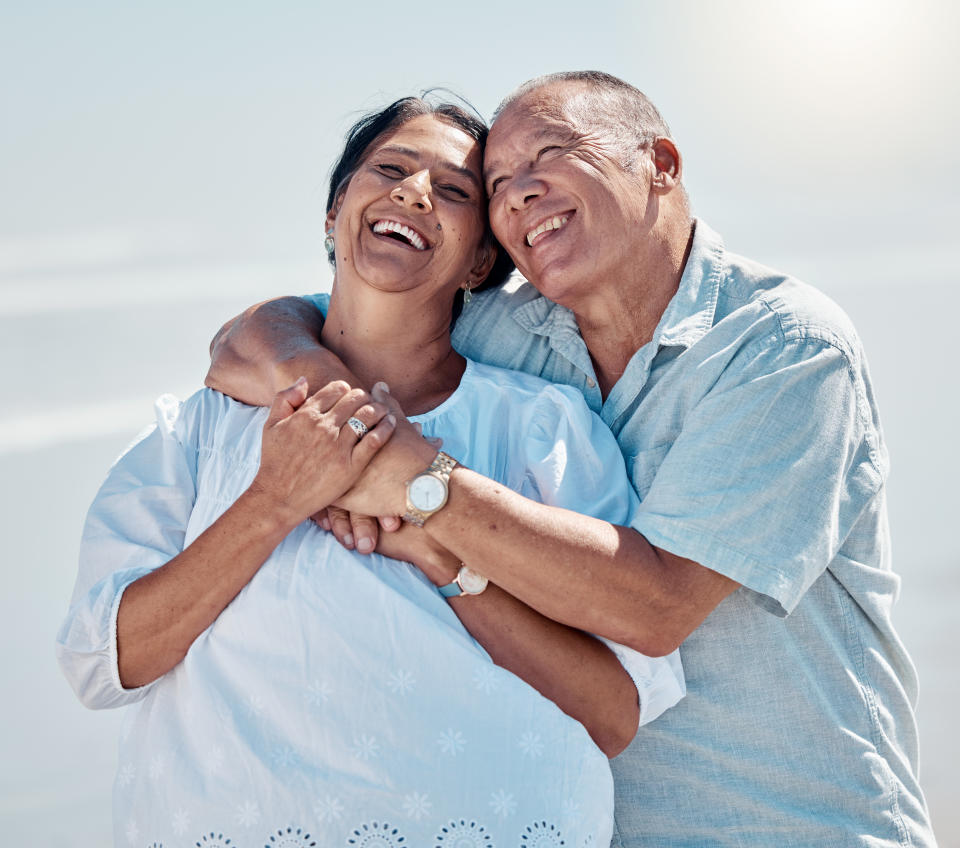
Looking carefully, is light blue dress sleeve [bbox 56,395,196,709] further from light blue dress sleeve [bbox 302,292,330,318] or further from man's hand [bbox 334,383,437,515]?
light blue dress sleeve [bbox 302,292,330,318]

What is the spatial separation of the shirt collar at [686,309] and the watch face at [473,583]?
0.70 meters

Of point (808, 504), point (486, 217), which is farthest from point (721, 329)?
point (486, 217)

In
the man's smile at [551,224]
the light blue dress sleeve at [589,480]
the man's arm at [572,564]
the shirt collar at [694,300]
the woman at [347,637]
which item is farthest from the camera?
the man's smile at [551,224]

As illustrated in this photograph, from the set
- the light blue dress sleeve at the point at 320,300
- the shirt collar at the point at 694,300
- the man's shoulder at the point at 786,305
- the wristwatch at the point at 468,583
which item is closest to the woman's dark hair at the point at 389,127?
the light blue dress sleeve at the point at 320,300

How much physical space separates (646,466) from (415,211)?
0.78 m

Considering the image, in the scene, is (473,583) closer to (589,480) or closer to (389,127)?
(589,480)

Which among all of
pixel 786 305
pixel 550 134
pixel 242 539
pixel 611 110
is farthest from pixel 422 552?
pixel 611 110

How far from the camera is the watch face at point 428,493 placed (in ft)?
6.61

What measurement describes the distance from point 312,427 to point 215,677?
0.50 meters

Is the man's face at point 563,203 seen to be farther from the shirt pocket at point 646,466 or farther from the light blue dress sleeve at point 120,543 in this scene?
the light blue dress sleeve at point 120,543

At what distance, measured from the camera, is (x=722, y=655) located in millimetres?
2256

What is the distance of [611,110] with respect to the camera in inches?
103

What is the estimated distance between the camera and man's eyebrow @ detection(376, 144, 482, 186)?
252 centimetres

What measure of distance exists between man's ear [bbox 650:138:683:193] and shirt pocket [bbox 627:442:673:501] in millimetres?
710
